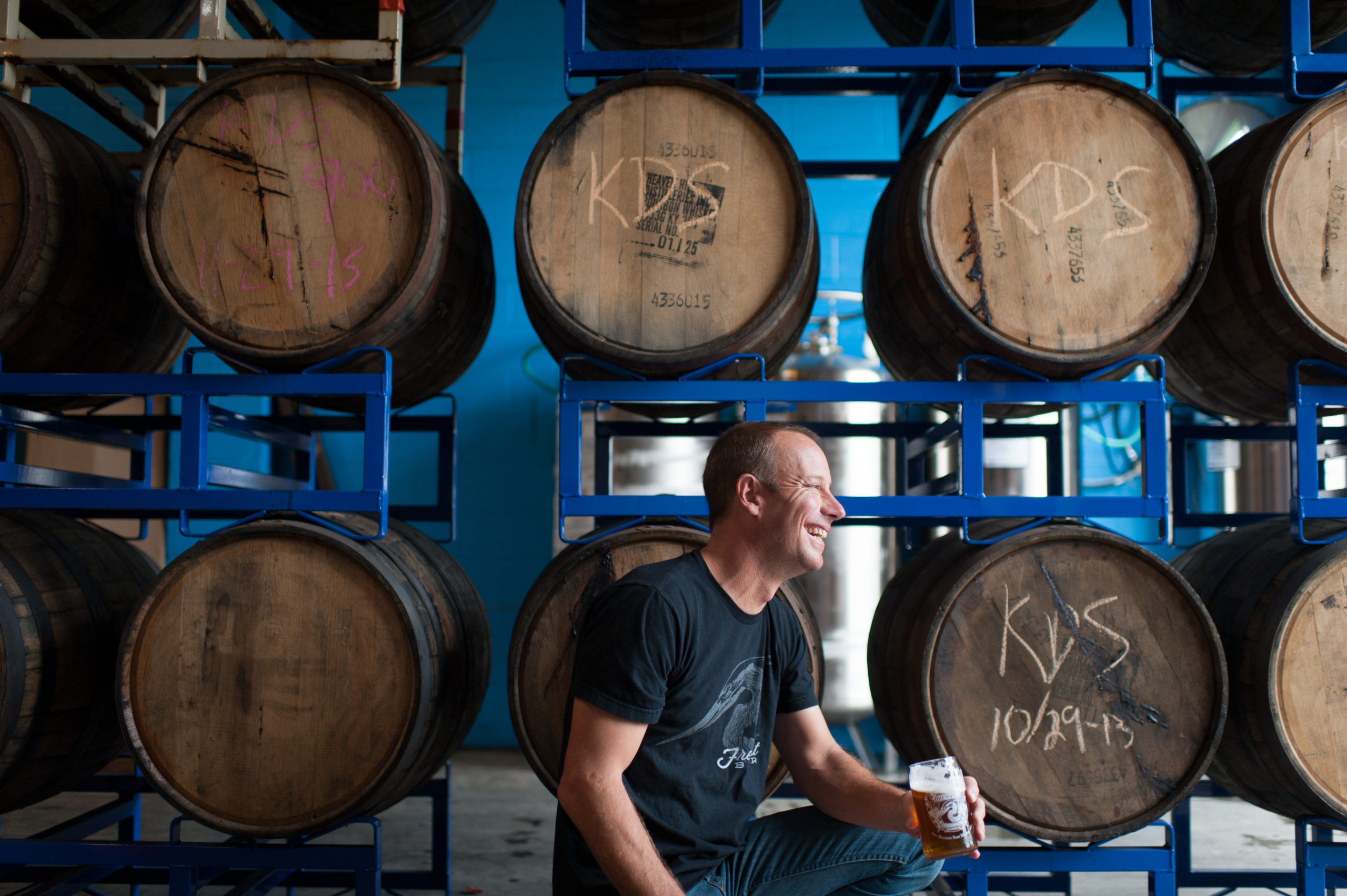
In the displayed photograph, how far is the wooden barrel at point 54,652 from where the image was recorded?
243 centimetres

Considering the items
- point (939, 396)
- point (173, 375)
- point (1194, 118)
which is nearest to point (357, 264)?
point (173, 375)

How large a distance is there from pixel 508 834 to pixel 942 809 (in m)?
2.88

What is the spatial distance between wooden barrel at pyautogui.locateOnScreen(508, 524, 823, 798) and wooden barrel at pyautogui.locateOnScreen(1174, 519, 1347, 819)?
3.89 feet

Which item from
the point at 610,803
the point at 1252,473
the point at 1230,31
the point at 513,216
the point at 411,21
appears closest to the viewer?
the point at 610,803

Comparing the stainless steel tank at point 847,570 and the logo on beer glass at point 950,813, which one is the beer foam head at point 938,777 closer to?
the logo on beer glass at point 950,813

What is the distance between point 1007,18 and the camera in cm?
310

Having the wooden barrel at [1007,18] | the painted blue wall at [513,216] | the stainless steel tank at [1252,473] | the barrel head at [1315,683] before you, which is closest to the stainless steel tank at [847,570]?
the painted blue wall at [513,216]

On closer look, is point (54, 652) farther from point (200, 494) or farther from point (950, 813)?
point (950, 813)

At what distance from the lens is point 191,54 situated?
2760 millimetres

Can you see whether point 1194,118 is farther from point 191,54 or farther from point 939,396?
point 191,54

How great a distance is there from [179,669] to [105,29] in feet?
7.79

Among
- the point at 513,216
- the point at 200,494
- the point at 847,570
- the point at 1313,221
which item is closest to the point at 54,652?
the point at 200,494

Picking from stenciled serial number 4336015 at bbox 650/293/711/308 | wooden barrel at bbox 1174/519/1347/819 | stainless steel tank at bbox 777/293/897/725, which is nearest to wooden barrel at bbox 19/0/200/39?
stenciled serial number 4336015 at bbox 650/293/711/308

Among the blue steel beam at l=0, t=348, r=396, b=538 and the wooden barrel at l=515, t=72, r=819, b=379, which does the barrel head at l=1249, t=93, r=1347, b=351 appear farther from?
the blue steel beam at l=0, t=348, r=396, b=538
